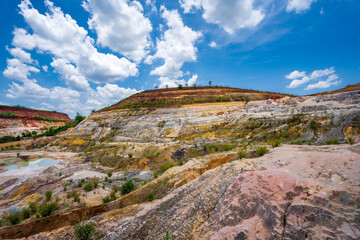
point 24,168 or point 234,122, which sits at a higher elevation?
point 234,122

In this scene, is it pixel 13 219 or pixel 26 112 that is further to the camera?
pixel 26 112

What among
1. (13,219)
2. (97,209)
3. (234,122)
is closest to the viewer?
(13,219)

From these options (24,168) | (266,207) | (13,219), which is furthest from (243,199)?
(24,168)

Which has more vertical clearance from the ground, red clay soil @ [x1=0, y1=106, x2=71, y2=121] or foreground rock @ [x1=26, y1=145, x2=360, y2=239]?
red clay soil @ [x1=0, y1=106, x2=71, y2=121]

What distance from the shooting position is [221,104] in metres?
30.8

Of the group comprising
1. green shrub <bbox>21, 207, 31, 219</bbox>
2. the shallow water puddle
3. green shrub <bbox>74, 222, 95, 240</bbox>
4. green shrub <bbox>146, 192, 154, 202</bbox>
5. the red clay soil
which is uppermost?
the red clay soil

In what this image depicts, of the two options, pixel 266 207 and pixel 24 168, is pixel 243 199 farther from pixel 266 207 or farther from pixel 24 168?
pixel 24 168

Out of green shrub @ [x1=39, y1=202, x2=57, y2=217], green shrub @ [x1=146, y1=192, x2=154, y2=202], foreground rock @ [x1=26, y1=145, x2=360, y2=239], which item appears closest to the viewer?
foreground rock @ [x1=26, y1=145, x2=360, y2=239]

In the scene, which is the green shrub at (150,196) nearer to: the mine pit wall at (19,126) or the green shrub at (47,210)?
the green shrub at (47,210)

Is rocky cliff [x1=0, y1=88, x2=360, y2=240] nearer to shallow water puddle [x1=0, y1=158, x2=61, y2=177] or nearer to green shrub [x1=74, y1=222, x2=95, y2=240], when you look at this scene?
green shrub [x1=74, y1=222, x2=95, y2=240]

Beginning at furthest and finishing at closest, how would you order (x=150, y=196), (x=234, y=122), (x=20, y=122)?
(x=20, y=122)
(x=234, y=122)
(x=150, y=196)

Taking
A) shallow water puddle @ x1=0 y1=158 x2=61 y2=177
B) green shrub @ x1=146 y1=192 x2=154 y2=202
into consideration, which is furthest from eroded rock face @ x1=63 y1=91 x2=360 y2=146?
green shrub @ x1=146 y1=192 x2=154 y2=202

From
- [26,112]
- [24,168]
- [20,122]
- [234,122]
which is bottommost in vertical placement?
[24,168]

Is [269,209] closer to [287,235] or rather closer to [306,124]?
[287,235]
